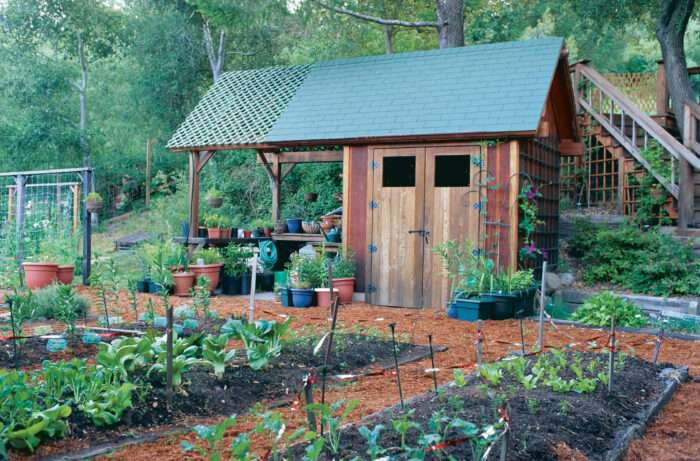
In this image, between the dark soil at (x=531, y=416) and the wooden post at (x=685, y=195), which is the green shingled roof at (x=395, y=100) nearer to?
the wooden post at (x=685, y=195)

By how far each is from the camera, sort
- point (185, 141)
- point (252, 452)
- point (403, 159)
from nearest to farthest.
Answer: point (252, 452)
point (403, 159)
point (185, 141)

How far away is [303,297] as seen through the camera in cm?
887

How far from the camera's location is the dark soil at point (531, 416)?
2.79 m

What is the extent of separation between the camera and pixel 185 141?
35.5 ft

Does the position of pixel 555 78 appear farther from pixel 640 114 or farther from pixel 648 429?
pixel 648 429

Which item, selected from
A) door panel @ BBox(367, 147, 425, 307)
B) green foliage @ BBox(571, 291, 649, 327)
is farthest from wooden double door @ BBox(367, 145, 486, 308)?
green foliage @ BBox(571, 291, 649, 327)

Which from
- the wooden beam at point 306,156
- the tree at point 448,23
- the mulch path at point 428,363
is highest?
the tree at point 448,23

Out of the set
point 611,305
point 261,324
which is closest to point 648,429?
point 261,324

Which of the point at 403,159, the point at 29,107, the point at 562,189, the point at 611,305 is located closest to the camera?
the point at 611,305

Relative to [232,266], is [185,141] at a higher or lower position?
higher

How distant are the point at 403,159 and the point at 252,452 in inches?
261

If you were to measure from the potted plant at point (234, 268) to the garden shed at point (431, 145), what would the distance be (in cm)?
84

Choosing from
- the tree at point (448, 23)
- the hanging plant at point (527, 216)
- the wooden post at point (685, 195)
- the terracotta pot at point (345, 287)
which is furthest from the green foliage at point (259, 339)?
the tree at point (448, 23)

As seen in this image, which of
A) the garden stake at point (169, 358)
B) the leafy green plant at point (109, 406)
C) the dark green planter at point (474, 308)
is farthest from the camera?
the dark green planter at point (474, 308)
